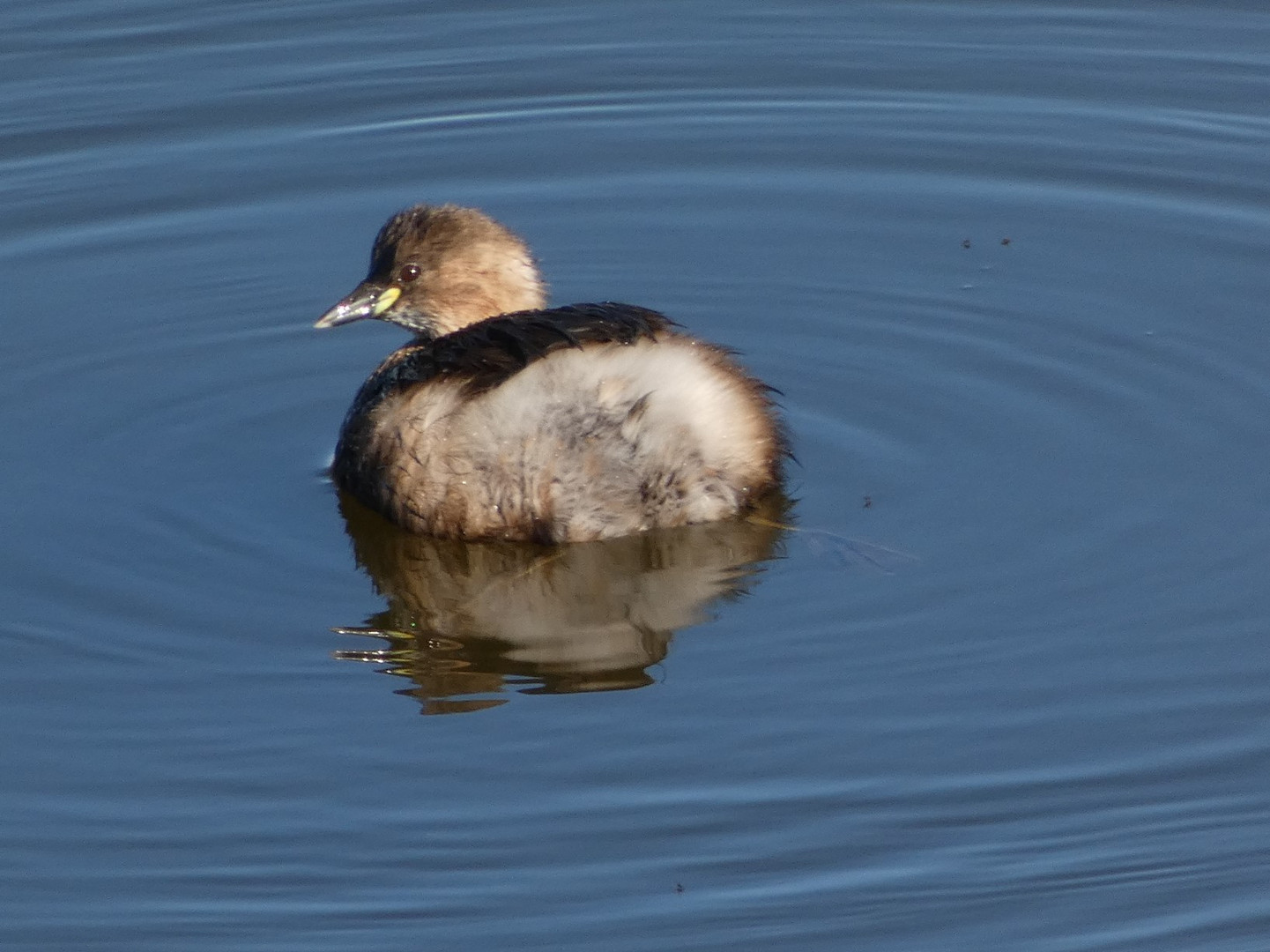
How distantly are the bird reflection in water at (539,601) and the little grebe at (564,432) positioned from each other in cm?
7

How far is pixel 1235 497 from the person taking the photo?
7137mm

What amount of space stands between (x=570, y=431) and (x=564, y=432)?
2cm

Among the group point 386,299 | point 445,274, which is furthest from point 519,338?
point 386,299

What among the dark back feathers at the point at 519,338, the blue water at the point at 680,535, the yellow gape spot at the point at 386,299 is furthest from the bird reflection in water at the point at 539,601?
the yellow gape spot at the point at 386,299

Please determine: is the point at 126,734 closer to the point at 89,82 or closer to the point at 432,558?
the point at 432,558

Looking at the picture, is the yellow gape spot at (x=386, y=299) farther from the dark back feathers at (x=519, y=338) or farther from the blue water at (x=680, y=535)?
the dark back feathers at (x=519, y=338)

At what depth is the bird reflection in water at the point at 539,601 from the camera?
6.39 m

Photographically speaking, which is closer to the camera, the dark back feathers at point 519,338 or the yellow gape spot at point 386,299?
the dark back feathers at point 519,338

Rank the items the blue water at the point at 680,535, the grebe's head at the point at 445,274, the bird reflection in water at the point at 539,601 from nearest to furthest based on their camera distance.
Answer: the blue water at the point at 680,535, the bird reflection in water at the point at 539,601, the grebe's head at the point at 445,274

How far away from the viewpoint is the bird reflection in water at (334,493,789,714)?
639 centimetres

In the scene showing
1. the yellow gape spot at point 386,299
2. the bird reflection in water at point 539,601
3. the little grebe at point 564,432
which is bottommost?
the bird reflection in water at point 539,601

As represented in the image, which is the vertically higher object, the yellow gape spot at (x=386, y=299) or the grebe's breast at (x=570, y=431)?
the yellow gape spot at (x=386, y=299)

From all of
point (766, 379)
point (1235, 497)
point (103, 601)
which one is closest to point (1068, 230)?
point (766, 379)

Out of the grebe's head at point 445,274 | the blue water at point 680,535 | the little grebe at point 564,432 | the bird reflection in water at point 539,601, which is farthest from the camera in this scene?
the grebe's head at point 445,274
